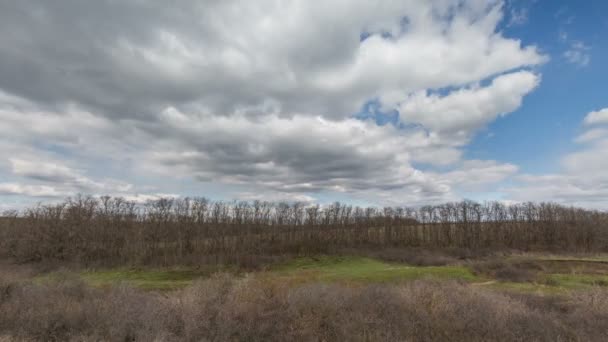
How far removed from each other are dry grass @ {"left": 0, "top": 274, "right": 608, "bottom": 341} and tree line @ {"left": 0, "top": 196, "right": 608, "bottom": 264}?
106ft

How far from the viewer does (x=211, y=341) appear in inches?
315

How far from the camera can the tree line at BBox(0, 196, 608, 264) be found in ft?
140

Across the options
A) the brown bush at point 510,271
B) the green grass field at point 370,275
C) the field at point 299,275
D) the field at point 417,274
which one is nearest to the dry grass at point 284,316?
the field at point 299,275

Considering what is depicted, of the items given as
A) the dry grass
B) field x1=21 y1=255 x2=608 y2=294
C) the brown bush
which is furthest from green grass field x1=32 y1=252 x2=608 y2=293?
the dry grass

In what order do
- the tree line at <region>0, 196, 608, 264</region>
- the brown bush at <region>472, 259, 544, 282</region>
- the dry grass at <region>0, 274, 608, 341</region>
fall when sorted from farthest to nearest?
the tree line at <region>0, 196, 608, 264</region> → the brown bush at <region>472, 259, 544, 282</region> → the dry grass at <region>0, 274, 608, 341</region>

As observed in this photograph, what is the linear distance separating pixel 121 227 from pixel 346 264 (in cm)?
3702

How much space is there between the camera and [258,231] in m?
57.3

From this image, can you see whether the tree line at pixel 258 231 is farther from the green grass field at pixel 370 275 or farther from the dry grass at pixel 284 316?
the dry grass at pixel 284 316

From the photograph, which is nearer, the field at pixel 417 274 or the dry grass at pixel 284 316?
the dry grass at pixel 284 316

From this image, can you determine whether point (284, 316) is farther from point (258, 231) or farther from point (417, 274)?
point (258, 231)

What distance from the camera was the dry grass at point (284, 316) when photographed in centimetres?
834

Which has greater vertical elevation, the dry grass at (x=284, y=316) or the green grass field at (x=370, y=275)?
the dry grass at (x=284, y=316)

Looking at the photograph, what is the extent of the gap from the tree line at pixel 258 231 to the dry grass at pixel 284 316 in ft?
106

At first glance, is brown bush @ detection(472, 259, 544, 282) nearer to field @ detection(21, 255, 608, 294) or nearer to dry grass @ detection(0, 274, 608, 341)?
field @ detection(21, 255, 608, 294)
